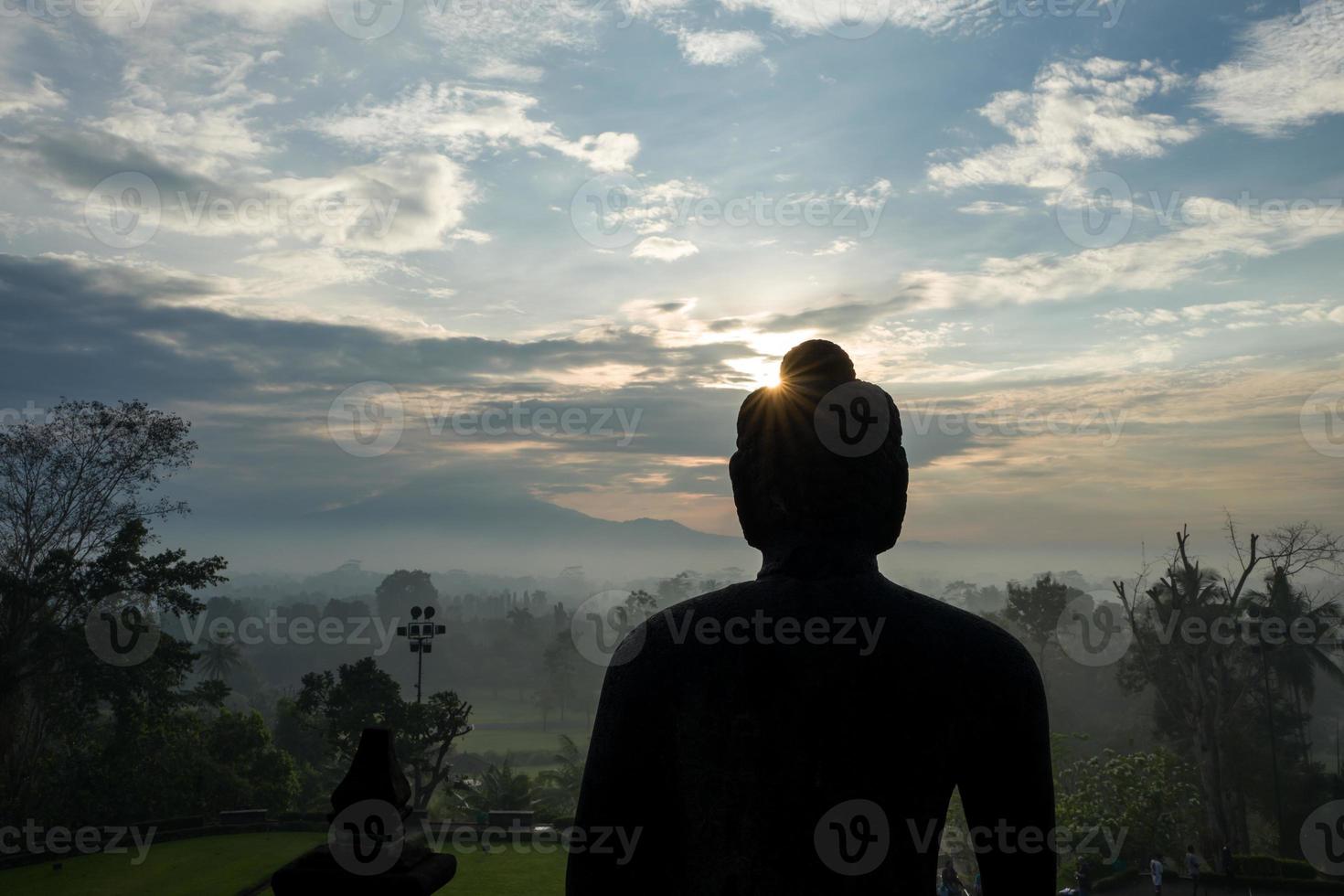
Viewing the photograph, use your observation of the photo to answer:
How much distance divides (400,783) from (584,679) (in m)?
113

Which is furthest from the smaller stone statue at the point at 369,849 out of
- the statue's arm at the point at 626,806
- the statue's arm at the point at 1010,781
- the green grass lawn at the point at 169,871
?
the green grass lawn at the point at 169,871

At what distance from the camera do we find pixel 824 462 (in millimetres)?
2412

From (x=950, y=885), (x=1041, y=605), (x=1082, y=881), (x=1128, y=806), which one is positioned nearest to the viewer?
(x=950, y=885)

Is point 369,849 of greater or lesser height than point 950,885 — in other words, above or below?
above

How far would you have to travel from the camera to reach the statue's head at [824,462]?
7.89 feet

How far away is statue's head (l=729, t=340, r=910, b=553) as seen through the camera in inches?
94.7

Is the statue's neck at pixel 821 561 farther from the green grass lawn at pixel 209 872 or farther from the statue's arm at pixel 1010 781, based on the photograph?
the green grass lawn at pixel 209 872

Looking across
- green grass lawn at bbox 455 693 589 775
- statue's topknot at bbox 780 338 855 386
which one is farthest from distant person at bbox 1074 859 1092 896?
green grass lawn at bbox 455 693 589 775

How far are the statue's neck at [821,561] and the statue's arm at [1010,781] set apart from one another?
0.41 meters

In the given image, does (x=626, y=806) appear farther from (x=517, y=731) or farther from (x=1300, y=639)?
(x=517, y=731)

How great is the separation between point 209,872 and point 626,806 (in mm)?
28026

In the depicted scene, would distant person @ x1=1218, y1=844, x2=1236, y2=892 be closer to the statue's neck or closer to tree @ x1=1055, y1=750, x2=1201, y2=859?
tree @ x1=1055, y1=750, x2=1201, y2=859

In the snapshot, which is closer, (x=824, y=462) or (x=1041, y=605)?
(x=824, y=462)

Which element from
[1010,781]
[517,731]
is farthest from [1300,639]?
[517,731]
